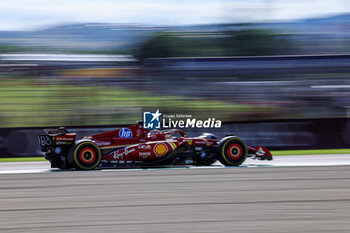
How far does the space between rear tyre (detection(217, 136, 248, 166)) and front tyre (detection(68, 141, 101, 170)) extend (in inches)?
104

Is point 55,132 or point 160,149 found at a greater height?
point 55,132

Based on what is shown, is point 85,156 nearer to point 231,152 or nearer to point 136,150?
point 136,150

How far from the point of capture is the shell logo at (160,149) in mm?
10336

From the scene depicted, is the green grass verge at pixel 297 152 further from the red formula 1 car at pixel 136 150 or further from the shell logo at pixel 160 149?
the shell logo at pixel 160 149

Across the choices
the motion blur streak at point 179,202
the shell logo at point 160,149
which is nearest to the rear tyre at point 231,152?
the shell logo at point 160,149

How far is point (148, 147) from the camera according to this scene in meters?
10.3

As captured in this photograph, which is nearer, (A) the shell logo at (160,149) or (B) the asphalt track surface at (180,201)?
(B) the asphalt track surface at (180,201)

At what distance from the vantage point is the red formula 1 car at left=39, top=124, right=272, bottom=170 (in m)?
10.1

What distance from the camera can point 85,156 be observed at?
9992 millimetres

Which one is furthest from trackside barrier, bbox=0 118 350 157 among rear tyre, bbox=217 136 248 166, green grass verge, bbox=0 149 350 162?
rear tyre, bbox=217 136 248 166

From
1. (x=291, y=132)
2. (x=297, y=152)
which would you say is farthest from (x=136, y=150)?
(x=297, y=152)

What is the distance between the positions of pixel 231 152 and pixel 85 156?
315 centimetres

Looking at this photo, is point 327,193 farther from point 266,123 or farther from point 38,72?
point 38,72

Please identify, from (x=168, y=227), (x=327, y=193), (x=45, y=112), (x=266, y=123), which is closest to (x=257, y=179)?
(x=327, y=193)
